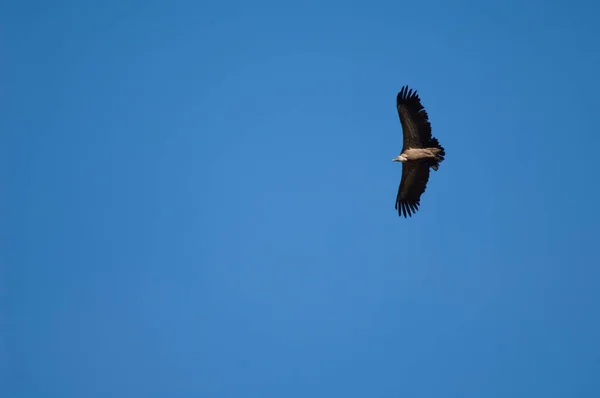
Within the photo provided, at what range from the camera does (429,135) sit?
41781 mm

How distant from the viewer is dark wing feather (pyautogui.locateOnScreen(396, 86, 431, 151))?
41156 millimetres

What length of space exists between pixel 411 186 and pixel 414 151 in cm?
283

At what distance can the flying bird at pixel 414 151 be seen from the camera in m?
41.2

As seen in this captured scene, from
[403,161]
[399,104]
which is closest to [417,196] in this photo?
[403,161]

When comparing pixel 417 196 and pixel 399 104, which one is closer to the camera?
pixel 399 104

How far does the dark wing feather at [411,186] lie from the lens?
43562mm

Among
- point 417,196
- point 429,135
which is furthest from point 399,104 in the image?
point 417,196

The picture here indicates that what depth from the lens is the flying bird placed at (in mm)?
41219

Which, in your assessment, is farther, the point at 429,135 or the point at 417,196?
the point at 417,196

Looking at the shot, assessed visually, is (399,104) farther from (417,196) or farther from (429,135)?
(417,196)

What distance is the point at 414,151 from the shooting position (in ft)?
139

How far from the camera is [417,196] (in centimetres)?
4453

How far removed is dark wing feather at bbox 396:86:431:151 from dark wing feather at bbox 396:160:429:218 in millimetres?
1714

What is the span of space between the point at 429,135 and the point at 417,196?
13.7 ft
